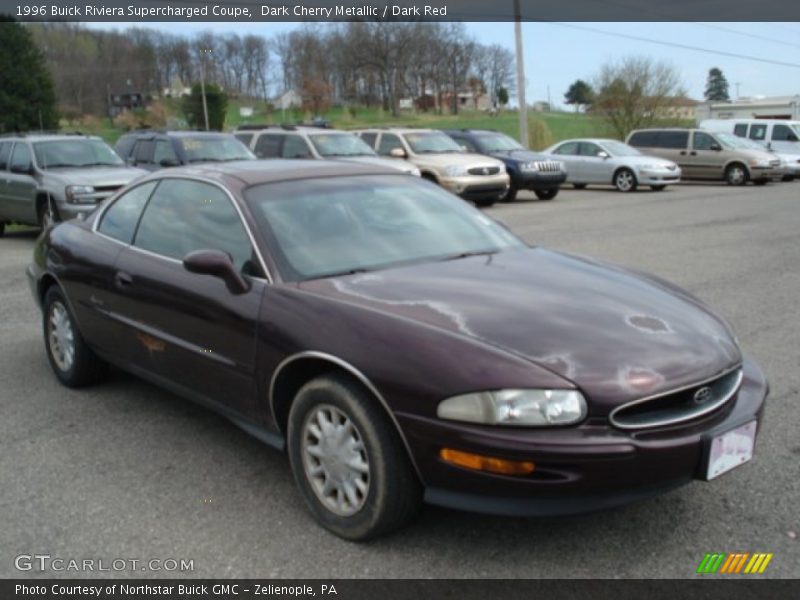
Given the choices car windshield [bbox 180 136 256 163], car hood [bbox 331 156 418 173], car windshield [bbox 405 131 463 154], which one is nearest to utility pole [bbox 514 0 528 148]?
car windshield [bbox 405 131 463 154]

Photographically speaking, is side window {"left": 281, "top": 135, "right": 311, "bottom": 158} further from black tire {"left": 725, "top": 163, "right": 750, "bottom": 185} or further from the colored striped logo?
black tire {"left": 725, "top": 163, "right": 750, "bottom": 185}

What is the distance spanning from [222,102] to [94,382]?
192 ft

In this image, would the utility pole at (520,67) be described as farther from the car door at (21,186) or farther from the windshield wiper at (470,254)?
the windshield wiper at (470,254)

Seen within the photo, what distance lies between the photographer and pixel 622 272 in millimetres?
3945

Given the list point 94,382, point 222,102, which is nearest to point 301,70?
point 222,102

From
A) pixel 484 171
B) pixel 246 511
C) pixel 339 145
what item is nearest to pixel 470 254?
pixel 246 511

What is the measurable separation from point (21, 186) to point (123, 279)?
31.6ft

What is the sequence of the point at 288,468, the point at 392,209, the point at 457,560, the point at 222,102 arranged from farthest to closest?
the point at 222,102 < the point at 392,209 < the point at 288,468 < the point at 457,560

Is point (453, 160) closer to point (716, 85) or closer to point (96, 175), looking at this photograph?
point (96, 175)

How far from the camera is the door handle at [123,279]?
14.5ft

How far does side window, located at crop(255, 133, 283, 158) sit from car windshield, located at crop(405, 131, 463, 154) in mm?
3148

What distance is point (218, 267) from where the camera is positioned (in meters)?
3.58
